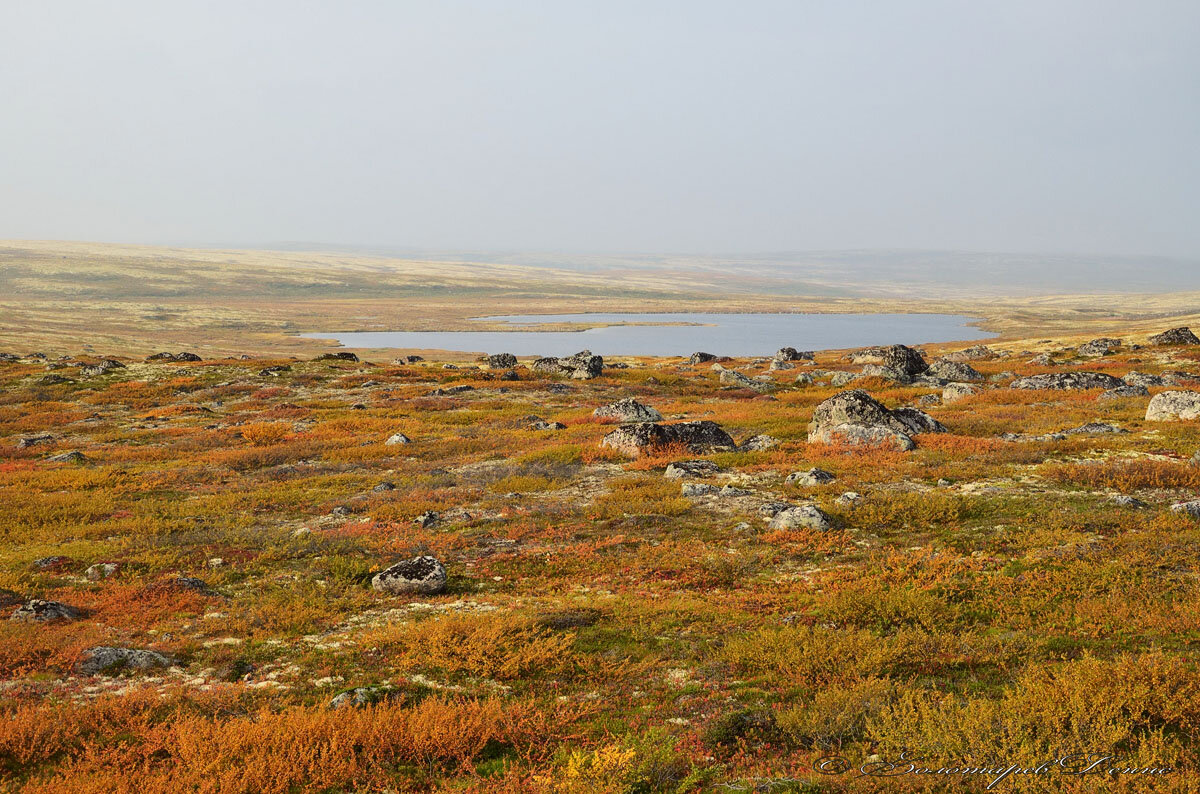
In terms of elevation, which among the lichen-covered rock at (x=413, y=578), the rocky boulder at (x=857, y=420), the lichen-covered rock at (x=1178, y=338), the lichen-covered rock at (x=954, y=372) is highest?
the lichen-covered rock at (x=1178, y=338)

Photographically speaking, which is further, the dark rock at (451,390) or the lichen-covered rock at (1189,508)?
the dark rock at (451,390)

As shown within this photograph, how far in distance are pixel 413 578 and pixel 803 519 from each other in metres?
8.80

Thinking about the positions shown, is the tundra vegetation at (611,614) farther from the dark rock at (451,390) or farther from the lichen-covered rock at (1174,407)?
the dark rock at (451,390)

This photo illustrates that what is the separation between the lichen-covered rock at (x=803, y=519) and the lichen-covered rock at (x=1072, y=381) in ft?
102

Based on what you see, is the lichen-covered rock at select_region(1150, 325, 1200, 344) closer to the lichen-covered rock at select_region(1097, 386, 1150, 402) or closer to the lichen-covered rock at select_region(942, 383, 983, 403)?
the lichen-covered rock at select_region(1097, 386, 1150, 402)

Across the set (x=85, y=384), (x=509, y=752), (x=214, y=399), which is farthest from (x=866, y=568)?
(x=85, y=384)

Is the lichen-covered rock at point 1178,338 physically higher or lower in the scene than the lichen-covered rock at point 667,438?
higher

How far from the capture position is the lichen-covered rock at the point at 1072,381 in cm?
3728

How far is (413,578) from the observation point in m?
13.2

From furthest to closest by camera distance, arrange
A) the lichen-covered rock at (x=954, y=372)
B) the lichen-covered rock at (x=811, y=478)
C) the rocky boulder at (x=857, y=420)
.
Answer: the lichen-covered rock at (x=954, y=372) < the rocky boulder at (x=857, y=420) < the lichen-covered rock at (x=811, y=478)

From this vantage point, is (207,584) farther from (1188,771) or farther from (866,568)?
(1188,771)

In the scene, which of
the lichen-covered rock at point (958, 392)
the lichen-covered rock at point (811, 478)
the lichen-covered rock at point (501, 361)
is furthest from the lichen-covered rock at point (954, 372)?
the lichen-covered rock at point (501, 361)

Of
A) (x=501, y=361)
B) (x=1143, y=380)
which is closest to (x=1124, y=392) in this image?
(x=1143, y=380)

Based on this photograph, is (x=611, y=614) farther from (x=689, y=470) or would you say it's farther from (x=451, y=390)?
(x=451, y=390)
